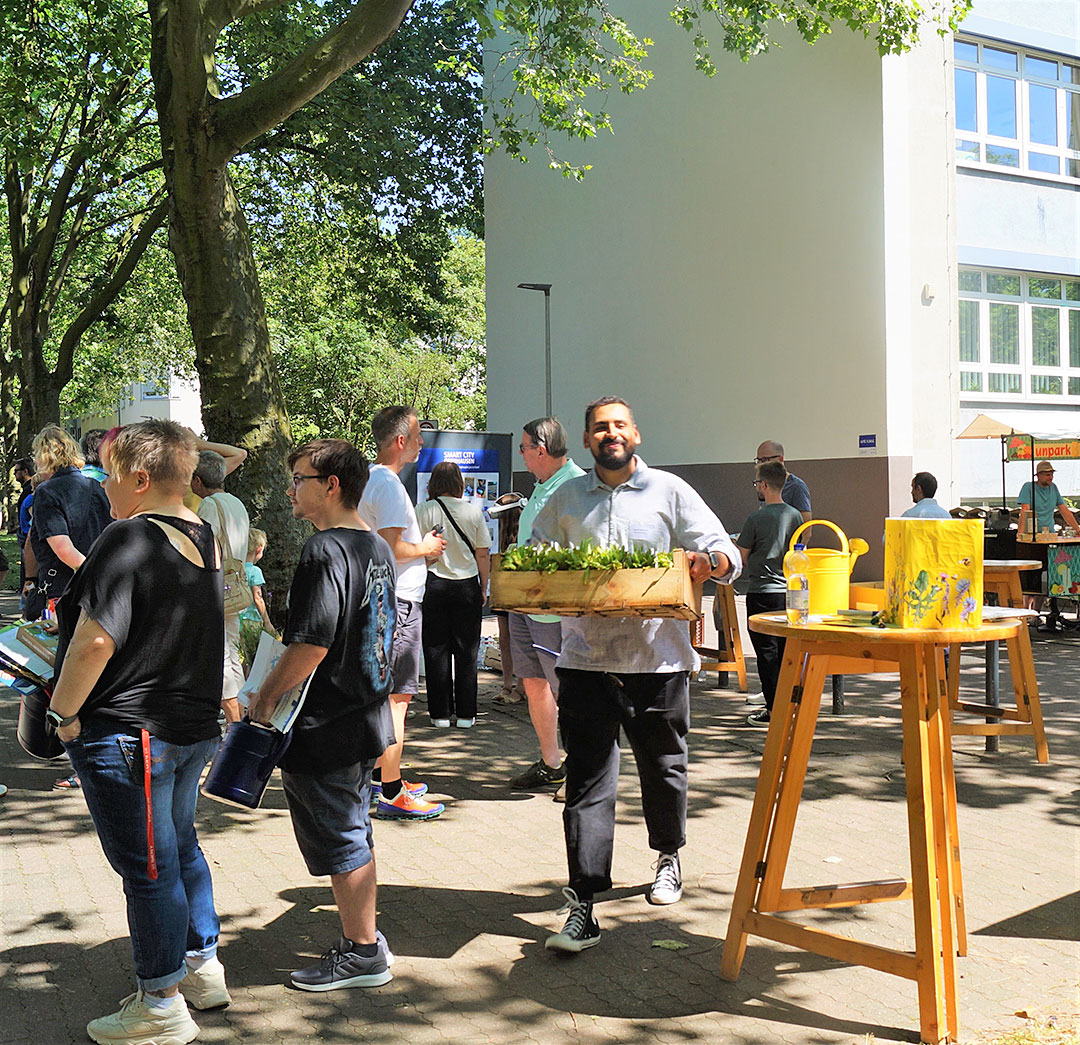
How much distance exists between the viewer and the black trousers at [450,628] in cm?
811

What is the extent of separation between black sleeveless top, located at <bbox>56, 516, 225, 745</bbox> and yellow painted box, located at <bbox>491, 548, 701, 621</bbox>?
1.15 m

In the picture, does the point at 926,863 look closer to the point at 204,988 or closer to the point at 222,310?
the point at 204,988

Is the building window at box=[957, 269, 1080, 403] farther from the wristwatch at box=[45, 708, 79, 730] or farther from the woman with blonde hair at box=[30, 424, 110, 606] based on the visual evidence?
A: the wristwatch at box=[45, 708, 79, 730]

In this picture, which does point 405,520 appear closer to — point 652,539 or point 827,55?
point 652,539

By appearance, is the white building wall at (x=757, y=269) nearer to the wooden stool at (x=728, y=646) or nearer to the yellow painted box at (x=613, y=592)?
the wooden stool at (x=728, y=646)

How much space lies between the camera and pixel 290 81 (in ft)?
34.4

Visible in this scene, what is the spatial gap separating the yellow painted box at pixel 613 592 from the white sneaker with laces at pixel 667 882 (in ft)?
4.02

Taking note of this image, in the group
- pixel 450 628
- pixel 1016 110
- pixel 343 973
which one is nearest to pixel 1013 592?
pixel 450 628

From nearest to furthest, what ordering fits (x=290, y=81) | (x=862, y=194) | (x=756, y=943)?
(x=756, y=943) → (x=290, y=81) → (x=862, y=194)

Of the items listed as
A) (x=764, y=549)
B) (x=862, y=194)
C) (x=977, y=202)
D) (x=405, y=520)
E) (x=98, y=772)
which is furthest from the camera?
(x=977, y=202)

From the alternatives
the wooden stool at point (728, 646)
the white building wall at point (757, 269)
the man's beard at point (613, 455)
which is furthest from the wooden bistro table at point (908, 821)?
the white building wall at point (757, 269)

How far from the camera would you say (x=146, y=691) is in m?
3.65

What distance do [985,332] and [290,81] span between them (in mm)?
13751

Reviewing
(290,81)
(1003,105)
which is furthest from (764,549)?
(1003,105)
